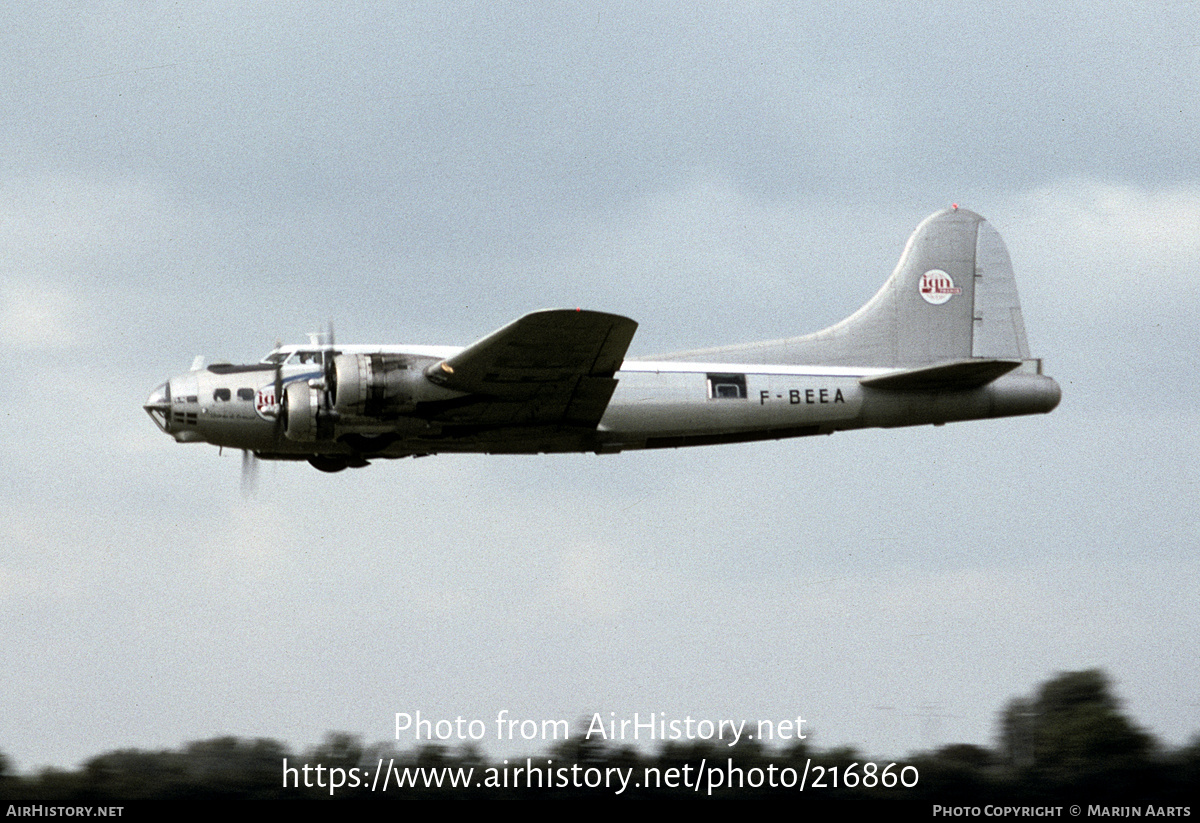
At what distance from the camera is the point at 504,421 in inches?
910

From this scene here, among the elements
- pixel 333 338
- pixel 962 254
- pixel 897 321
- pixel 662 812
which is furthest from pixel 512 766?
pixel 962 254

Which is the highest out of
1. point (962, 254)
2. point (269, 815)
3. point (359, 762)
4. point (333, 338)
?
point (962, 254)

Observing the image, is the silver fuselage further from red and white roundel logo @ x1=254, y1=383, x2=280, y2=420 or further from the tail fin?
the tail fin

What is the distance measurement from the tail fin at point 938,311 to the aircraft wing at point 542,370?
406 centimetres

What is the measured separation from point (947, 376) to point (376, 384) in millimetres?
8736

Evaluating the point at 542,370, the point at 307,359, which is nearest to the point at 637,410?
the point at 542,370

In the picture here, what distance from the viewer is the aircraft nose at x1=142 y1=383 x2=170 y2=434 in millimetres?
23078

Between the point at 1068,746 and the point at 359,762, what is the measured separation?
49.2 feet

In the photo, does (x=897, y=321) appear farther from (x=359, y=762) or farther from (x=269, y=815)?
(x=269, y=815)

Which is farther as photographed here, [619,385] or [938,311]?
[938,311]

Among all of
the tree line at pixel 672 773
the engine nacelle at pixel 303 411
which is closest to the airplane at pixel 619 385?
the engine nacelle at pixel 303 411

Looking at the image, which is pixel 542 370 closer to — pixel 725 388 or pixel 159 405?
pixel 725 388

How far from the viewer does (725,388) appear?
23594 mm

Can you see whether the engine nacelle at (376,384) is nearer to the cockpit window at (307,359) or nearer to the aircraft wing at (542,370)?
the aircraft wing at (542,370)
